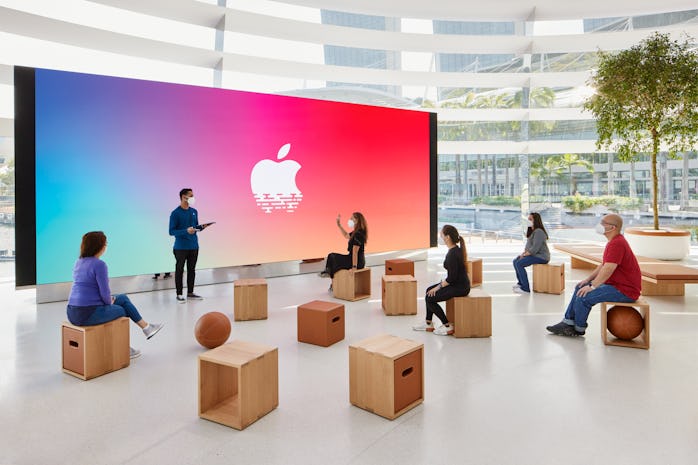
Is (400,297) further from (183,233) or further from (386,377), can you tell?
(183,233)

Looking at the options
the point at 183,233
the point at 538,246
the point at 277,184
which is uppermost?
the point at 277,184

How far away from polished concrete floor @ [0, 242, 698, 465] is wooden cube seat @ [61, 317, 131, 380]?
0.13 meters

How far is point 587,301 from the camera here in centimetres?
499

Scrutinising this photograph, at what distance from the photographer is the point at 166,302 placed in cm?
712

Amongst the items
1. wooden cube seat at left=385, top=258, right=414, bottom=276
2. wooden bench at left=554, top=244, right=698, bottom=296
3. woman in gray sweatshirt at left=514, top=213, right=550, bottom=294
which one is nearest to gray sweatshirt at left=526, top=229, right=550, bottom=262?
woman in gray sweatshirt at left=514, top=213, right=550, bottom=294

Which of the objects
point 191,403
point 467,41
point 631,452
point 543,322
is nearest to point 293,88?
point 467,41

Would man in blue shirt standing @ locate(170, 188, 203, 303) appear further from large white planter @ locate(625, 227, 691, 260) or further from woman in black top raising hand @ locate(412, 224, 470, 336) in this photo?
large white planter @ locate(625, 227, 691, 260)

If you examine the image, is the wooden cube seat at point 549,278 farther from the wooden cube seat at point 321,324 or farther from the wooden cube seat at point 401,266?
the wooden cube seat at point 321,324

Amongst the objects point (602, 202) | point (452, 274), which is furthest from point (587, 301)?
point (602, 202)

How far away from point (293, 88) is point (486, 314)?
28.5ft

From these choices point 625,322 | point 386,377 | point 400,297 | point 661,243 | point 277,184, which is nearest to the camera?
point 386,377

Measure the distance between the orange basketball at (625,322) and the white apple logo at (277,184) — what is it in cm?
596

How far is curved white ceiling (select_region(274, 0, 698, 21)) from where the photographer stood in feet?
38.4

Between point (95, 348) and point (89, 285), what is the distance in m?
0.56
